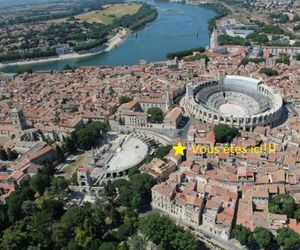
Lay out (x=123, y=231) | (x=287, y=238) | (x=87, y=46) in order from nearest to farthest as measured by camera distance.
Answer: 1. (x=287, y=238)
2. (x=123, y=231)
3. (x=87, y=46)

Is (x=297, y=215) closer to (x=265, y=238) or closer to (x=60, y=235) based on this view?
(x=265, y=238)

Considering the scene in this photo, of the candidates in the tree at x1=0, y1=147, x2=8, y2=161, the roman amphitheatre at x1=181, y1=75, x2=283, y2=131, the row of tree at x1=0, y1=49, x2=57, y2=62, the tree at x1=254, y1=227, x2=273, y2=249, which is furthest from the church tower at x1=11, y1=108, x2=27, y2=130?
the row of tree at x1=0, y1=49, x2=57, y2=62

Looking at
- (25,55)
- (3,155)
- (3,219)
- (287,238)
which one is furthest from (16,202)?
(25,55)

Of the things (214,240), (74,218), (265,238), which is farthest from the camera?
(74,218)

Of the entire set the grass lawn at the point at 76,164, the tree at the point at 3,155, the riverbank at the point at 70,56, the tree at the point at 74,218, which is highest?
the tree at the point at 74,218

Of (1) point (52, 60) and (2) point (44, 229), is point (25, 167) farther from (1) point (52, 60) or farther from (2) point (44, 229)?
(1) point (52, 60)

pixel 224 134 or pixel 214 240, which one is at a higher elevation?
pixel 224 134

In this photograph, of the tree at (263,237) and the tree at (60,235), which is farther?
the tree at (60,235)

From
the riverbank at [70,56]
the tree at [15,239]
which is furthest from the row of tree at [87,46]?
the tree at [15,239]

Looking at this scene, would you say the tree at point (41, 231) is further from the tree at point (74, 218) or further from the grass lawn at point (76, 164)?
the grass lawn at point (76, 164)
